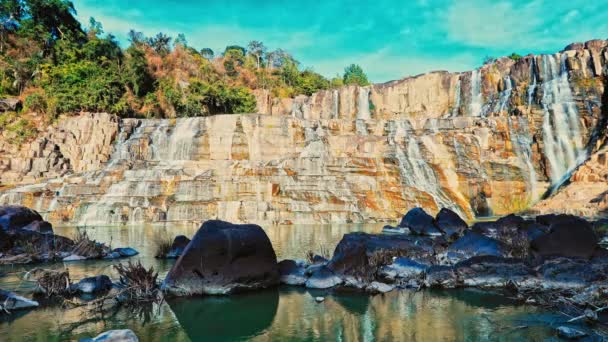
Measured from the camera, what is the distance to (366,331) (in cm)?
770

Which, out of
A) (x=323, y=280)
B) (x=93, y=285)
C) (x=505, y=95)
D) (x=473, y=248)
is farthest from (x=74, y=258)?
(x=505, y=95)

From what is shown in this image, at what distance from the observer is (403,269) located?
1185 cm

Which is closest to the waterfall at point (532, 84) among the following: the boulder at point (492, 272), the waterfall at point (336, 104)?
the waterfall at point (336, 104)

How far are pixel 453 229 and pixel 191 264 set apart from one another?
14737 mm

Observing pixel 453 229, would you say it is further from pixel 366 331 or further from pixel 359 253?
pixel 366 331

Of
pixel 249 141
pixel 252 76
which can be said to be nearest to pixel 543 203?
pixel 249 141

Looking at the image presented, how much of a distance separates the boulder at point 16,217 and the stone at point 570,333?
831 inches

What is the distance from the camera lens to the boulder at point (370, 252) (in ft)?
37.5

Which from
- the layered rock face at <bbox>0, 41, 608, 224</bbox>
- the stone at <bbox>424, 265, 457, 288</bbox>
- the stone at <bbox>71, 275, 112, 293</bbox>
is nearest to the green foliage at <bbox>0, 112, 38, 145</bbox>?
the layered rock face at <bbox>0, 41, 608, 224</bbox>

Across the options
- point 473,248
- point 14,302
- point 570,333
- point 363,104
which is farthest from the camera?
point 363,104

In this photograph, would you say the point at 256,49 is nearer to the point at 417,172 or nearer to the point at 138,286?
the point at 417,172

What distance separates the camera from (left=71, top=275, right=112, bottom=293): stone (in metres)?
10.2

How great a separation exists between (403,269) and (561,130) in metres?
35.6

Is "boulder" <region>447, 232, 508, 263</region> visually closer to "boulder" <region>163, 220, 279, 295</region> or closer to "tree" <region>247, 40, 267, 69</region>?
"boulder" <region>163, 220, 279, 295</region>
